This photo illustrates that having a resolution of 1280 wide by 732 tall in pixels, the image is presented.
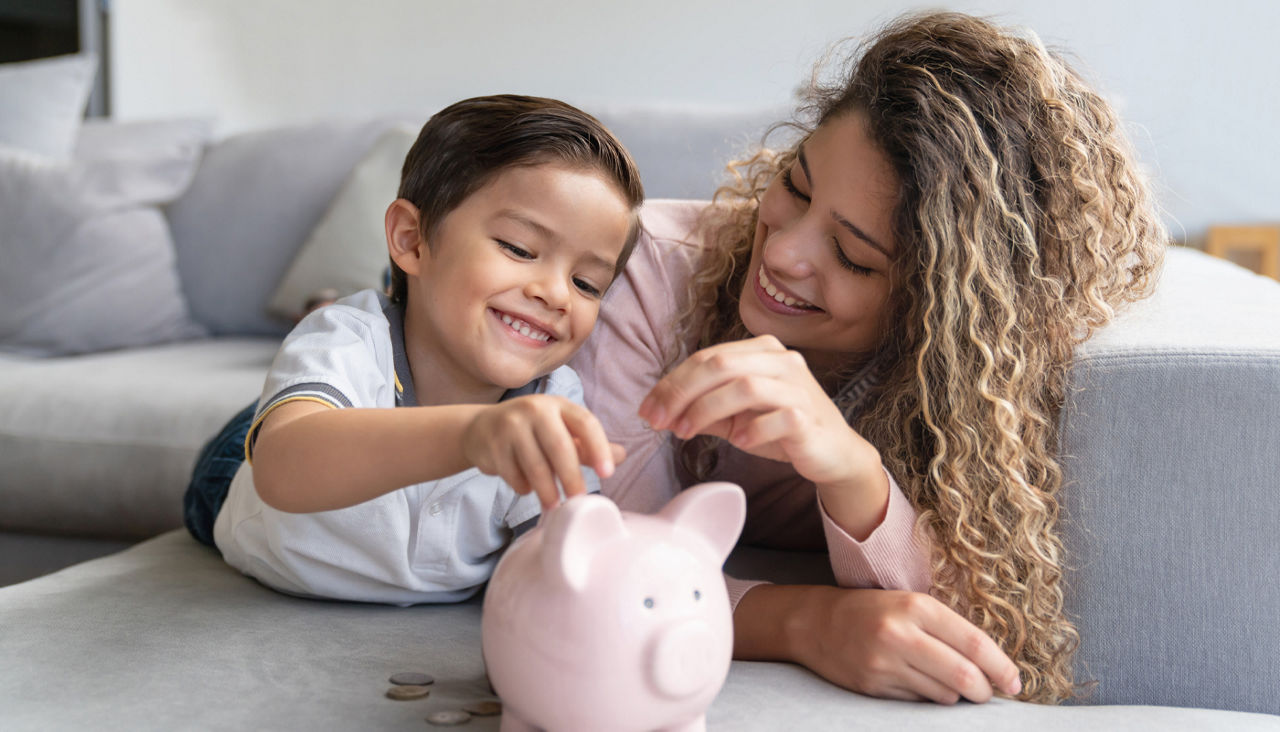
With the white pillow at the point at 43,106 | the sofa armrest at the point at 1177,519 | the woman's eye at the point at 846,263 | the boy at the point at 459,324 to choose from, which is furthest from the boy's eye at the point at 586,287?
the white pillow at the point at 43,106

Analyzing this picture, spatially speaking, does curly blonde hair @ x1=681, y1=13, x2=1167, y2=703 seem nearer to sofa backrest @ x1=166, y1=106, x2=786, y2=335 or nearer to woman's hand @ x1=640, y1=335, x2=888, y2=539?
woman's hand @ x1=640, y1=335, x2=888, y2=539

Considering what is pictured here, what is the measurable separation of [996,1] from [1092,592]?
174 cm

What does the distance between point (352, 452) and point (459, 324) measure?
31 centimetres

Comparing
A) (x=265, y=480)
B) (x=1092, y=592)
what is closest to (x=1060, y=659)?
(x=1092, y=592)

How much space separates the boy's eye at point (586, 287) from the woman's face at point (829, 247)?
6.3 inches

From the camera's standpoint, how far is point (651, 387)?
3.86 feet

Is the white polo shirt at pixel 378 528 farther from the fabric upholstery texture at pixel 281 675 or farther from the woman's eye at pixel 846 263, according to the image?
the woman's eye at pixel 846 263

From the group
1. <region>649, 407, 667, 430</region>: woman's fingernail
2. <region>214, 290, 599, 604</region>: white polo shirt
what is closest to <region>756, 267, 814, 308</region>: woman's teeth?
<region>214, 290, 599, 604</region>: white polo shirt

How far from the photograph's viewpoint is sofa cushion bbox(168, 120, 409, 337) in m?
2.25

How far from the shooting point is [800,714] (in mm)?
805

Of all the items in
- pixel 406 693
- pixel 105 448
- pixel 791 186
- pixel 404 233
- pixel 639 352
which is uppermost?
pixel 791 186

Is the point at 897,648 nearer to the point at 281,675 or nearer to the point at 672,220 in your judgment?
the point at 281,675

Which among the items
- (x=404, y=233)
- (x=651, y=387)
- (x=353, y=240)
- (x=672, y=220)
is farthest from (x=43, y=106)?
(x=651, y=387)

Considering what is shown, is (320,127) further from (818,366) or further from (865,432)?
(865,432)
